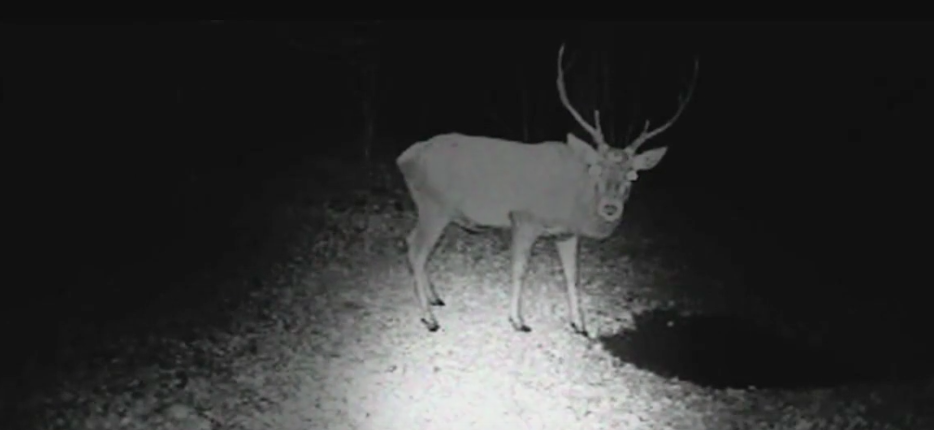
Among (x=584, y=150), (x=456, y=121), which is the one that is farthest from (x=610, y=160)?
Answer: (x=456, y=121)

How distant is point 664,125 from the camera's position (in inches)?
105

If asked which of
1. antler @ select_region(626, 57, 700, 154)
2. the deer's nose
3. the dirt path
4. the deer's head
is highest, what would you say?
antler @ select_region(626, 57, 700, 154)

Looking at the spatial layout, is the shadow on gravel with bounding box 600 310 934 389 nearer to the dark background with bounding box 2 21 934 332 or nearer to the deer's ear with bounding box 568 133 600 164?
the dark background with bounding box 2 21 934 332

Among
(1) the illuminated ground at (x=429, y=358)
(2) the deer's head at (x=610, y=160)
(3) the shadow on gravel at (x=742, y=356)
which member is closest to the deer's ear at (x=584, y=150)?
(2) the deer's head at (x=610, y=160)

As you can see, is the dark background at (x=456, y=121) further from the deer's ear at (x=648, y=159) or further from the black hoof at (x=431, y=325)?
the black hoof at (x=431, y=325)

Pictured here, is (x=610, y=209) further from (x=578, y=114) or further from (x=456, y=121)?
(x=456, y=121)

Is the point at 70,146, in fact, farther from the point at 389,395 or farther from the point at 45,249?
the point at 389,395

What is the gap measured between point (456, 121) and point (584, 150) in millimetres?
239

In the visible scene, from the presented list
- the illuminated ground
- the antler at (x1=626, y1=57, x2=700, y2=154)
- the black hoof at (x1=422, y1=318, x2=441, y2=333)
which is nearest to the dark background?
the antler at (x1=626, y1=57, x2=700, y2=154)

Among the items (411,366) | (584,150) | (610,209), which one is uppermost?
(584,150)

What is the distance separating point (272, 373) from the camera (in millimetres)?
2678

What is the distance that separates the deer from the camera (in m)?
2.64

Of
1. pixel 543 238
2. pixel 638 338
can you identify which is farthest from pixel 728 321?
pixel 543 238

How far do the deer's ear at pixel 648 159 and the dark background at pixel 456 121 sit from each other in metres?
0.03
